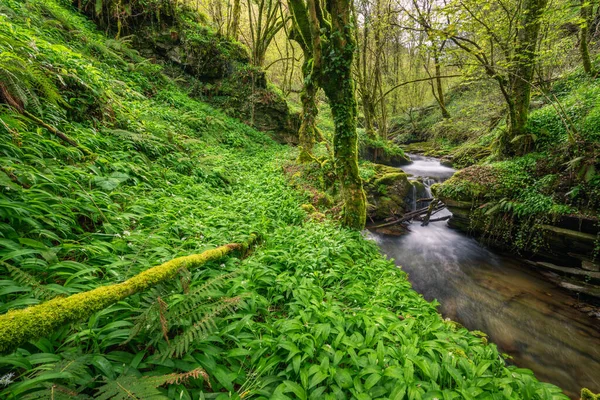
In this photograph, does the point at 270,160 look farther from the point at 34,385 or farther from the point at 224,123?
the point at 34,385

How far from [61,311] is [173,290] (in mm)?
761

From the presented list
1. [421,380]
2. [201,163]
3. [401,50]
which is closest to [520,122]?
[421,380]

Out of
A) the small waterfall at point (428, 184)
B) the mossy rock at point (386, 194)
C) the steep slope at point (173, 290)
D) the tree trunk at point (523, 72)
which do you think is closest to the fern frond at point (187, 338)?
the steep slope at point (173, 290)

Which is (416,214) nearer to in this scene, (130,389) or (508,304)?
(508,304)

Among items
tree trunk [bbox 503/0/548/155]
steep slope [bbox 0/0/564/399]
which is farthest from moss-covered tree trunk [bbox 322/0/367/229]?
tree trunk [bbox 503/0/548/155]

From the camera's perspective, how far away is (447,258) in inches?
290

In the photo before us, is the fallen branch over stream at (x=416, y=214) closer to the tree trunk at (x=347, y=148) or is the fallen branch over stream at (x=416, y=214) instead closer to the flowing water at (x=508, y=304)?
the flowing water at (x=508, y=304)

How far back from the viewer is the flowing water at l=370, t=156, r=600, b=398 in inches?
164

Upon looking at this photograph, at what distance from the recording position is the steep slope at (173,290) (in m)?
1.59

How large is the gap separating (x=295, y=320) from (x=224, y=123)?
410 inches

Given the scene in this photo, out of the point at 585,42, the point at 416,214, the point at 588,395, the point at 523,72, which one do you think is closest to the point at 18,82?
the point at 588,395

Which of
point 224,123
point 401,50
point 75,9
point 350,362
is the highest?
point 401,50

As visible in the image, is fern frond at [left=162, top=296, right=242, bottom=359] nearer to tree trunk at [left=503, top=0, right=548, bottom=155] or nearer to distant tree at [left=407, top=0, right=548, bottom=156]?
distant tree at [left=407, top=0, right=548, bottom=156]

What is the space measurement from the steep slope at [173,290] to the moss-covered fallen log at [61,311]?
131mm
